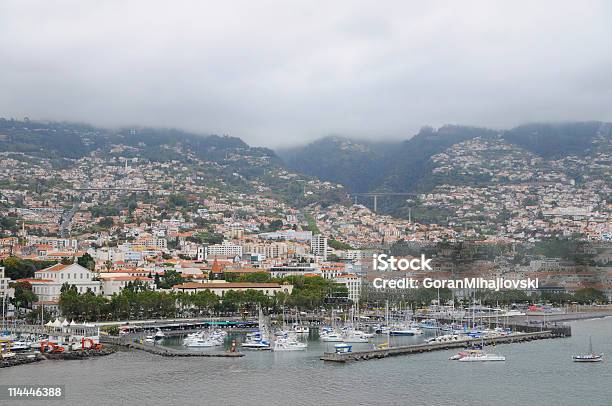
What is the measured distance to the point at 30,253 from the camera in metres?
77.9

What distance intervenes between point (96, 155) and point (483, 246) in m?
76.3

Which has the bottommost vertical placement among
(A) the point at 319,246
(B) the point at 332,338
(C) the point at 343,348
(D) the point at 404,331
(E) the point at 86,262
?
(C) the point at 343,348

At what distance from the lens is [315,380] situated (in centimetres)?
3453

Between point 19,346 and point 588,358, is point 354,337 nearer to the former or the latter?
point 588,358

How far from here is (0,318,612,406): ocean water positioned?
3091 cm

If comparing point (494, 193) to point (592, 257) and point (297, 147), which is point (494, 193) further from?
point (297, 147)

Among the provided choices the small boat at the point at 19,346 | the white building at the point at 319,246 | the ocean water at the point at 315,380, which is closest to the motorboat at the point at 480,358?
the ocean water at the point at 315,380

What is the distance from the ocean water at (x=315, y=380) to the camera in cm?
3091

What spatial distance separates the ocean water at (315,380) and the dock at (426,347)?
70 cm

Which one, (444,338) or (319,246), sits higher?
(319,246)

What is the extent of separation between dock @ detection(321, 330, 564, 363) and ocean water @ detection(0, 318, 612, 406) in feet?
2.31

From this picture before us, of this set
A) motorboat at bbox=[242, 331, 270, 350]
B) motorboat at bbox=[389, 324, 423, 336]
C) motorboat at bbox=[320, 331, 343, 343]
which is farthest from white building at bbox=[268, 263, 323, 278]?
motorboat at bbox=[242, 331, 270, 350]

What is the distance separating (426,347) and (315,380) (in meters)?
11.8

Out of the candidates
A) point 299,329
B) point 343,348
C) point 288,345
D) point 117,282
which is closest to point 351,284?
point 117,282
